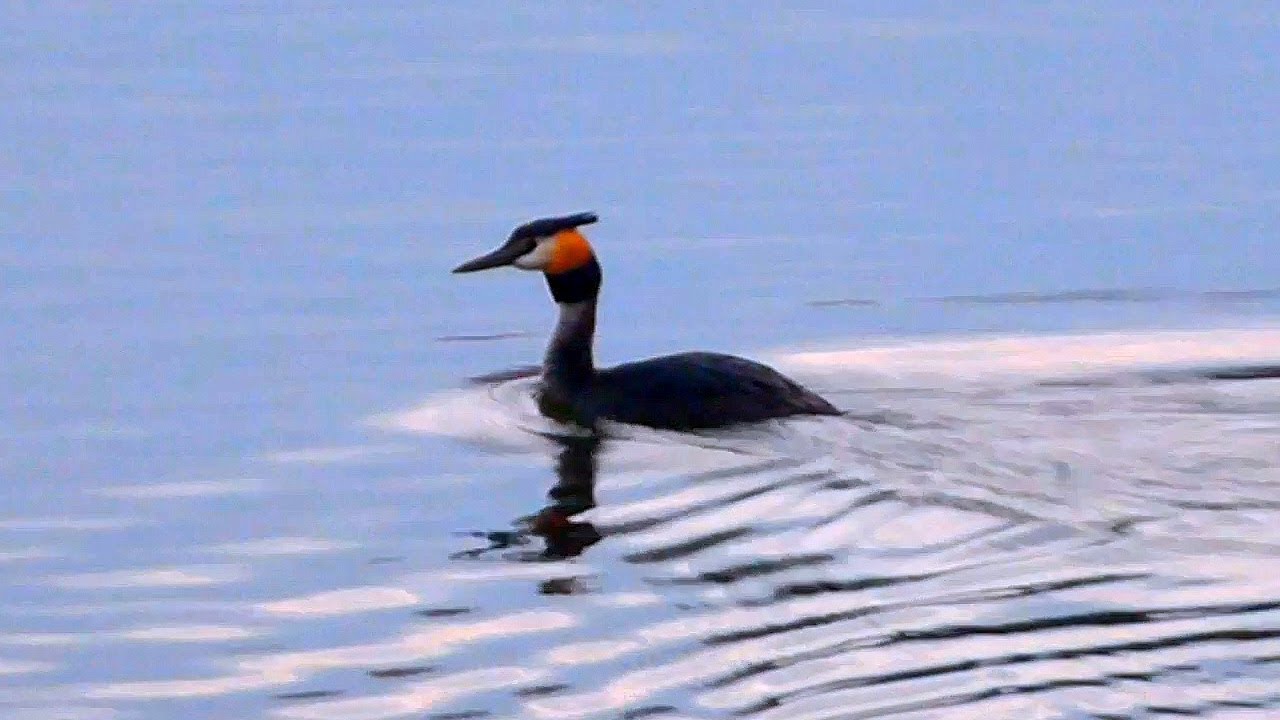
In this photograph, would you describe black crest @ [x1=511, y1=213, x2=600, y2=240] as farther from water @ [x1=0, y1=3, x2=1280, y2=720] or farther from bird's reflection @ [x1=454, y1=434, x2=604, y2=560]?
bird's reflection @ [x1=454, y1=434, x2=604, y2=560]

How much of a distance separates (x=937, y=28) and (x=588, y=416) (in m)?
14.1

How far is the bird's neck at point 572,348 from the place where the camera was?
12992 millimetres

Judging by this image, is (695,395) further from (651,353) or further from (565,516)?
(651,353)

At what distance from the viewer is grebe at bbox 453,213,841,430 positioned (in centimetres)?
1215

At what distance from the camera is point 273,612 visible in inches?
372

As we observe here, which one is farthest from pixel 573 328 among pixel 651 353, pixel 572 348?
pixel 651 353

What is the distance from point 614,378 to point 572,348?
57cm

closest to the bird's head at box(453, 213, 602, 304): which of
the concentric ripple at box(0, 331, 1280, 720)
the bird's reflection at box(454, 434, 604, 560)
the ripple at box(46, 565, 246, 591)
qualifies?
the concentric ripple at box(0, 331, 1280, 720)

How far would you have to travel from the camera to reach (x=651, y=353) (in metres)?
14.7

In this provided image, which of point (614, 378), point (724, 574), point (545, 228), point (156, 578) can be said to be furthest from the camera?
point (545, 228)

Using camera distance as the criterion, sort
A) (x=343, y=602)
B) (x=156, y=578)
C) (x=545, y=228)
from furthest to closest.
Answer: (x=545, y=228)
(x=156, y=578)
(x=343, y=602)

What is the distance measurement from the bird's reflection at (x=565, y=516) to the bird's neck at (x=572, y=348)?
2.41ft

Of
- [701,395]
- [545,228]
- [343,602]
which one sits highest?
[545,228]

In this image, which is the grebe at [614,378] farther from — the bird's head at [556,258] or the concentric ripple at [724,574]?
the concentric ripple at [724,574]
